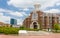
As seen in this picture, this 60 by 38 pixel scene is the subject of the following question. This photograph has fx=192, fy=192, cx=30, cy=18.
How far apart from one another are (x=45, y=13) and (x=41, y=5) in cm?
38

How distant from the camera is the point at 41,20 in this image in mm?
8258

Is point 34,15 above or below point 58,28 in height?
above

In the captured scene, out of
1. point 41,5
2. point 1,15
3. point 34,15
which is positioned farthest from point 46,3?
point 1,15

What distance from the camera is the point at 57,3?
8.01m

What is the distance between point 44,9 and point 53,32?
1.05m

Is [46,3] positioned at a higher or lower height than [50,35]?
higher

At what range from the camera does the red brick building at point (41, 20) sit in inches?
321

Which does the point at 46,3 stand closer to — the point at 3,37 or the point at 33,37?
the point at 33,37

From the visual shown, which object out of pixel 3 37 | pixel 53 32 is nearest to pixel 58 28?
pixel 53 32

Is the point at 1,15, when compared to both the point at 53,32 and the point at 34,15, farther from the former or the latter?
the point at 53,32

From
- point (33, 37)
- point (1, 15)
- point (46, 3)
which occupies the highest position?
point (46, 3)

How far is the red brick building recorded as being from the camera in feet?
26.8

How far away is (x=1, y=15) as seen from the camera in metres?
7.85

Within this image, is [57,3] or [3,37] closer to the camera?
[3,37]
